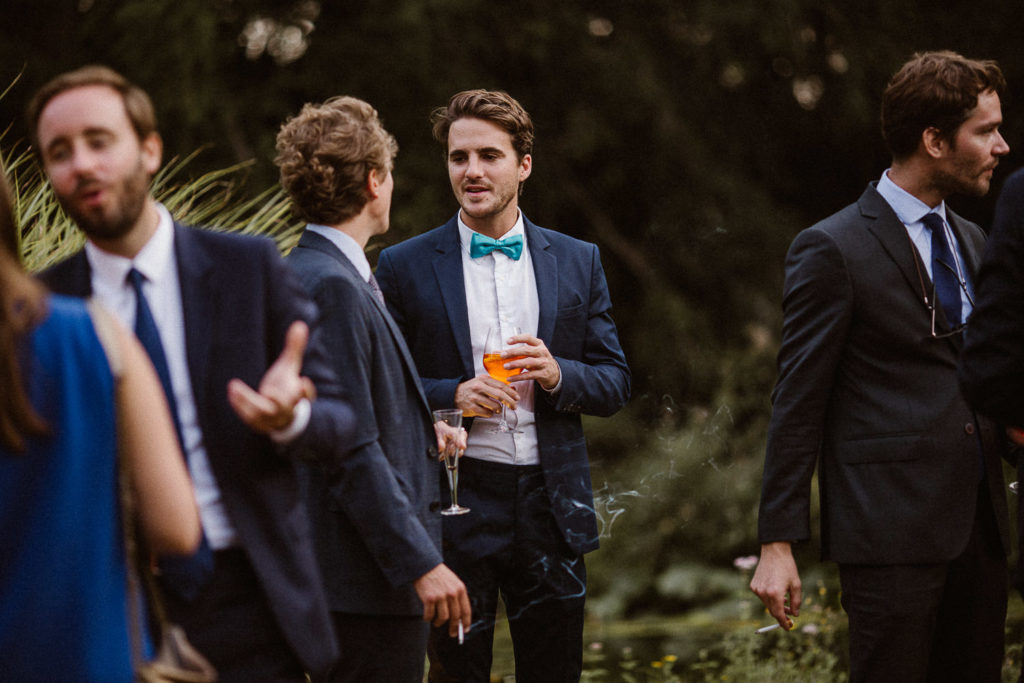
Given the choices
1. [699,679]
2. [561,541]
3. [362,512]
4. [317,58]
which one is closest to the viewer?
[362,512]

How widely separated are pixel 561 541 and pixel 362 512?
1004 millimetres

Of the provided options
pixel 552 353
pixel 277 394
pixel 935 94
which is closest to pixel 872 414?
pixel 935 94

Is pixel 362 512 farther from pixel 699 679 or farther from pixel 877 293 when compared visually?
pixel 699 679

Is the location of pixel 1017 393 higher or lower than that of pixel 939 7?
lower

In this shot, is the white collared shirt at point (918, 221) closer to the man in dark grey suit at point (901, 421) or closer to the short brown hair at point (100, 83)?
the man in dark grey suit at point (901, 421)

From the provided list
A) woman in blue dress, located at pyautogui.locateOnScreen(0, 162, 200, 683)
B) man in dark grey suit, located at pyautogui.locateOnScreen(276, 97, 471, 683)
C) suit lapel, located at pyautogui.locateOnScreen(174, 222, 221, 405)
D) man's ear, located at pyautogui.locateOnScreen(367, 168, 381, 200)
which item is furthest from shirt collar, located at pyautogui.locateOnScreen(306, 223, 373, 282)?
woman in blue dress, located at pyautogui.locateOnScreen(0, 162, 200, 683)

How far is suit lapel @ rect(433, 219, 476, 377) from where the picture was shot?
136 inches

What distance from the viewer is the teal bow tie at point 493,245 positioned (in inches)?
139

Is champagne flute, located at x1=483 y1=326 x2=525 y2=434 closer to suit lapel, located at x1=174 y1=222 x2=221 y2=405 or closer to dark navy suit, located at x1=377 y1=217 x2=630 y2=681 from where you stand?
dark navy suit, located at x1=377 y1=217 x2=630 y2=681

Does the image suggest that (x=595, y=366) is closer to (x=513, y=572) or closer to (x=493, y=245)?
(x=493, y=245)

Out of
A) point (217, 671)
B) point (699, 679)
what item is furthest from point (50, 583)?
point (699, 679)

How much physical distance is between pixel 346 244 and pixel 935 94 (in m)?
1.59

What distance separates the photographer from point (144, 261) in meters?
2.03

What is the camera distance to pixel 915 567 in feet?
9.45
